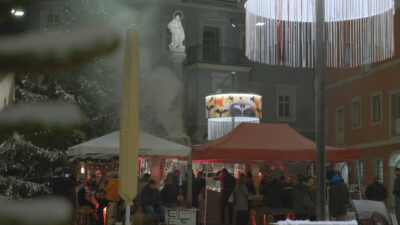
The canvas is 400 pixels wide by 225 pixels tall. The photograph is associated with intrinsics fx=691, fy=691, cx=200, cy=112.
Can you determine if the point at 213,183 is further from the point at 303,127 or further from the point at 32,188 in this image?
the point at 303,127

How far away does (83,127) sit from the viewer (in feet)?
10.7

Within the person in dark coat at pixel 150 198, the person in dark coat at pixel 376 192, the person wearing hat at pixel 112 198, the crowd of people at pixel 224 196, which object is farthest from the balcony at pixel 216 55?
the person in dark coat at pixel 150 198

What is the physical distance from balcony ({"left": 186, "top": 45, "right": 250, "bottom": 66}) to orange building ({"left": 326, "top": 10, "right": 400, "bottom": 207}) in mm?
6182

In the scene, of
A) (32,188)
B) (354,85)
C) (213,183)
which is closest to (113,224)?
(32,188)

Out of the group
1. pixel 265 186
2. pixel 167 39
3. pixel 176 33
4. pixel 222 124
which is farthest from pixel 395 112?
pixel 167 39

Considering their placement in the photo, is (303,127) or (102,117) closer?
(102,117)

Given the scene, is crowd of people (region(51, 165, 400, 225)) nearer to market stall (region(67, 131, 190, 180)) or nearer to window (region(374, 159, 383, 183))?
market stall (region(67, 131, 190, 180))

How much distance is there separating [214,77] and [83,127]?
3962 cm

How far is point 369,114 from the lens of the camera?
3388 cm

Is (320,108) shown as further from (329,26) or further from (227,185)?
(227,185)

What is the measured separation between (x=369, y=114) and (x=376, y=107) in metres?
0.69

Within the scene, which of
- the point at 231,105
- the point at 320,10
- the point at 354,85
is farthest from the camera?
the point at 354,85

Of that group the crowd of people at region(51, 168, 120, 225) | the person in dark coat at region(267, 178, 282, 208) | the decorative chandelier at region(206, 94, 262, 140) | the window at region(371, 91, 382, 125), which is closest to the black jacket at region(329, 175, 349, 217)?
the person in dark coat at region(267, 178, 282, 208)

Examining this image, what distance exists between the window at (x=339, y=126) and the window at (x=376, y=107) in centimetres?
452
